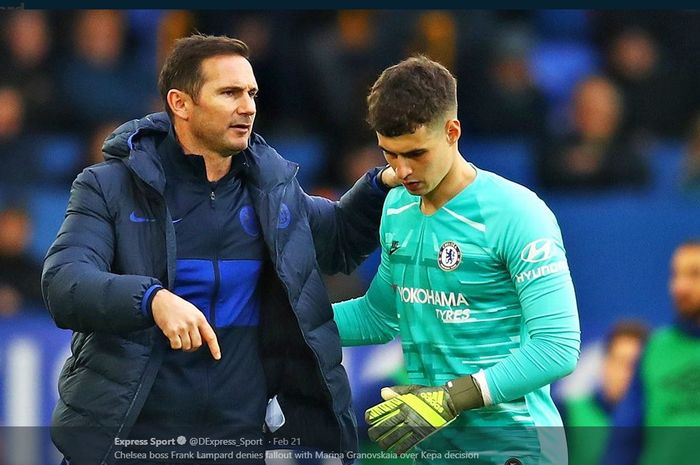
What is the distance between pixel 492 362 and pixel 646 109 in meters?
3.10

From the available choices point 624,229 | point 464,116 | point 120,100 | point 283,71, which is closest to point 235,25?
point 283,71

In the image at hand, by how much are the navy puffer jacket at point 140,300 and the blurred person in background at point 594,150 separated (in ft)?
7.81

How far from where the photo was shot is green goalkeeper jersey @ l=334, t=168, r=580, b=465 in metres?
2.66

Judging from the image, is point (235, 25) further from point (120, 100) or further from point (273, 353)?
point (273, 353)

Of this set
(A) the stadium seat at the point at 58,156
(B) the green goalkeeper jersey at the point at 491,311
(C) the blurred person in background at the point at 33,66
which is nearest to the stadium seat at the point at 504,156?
(A) the stadium seat at the point at 58,156

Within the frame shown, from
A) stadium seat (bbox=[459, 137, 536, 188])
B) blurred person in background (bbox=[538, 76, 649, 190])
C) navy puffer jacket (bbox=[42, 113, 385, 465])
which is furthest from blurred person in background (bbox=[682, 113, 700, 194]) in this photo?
navy puffer jacket (bbox=[42, 113, 385, 465])

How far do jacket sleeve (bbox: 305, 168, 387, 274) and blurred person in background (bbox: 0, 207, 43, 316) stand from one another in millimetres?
2061

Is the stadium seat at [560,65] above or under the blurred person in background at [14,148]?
above

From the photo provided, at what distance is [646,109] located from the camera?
553 centimetres

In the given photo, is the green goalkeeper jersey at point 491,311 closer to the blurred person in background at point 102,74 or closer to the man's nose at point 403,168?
the man's nose at point 403,168

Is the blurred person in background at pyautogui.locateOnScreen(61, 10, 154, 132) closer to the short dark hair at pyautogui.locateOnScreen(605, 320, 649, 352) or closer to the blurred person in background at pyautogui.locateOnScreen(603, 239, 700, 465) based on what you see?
the short dark hair at pyautogui.locateOnScreen(605, 320, 649, 352)

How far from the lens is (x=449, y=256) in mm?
2811

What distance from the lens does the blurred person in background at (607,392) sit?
480 cm

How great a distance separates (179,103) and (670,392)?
98.1 inches
